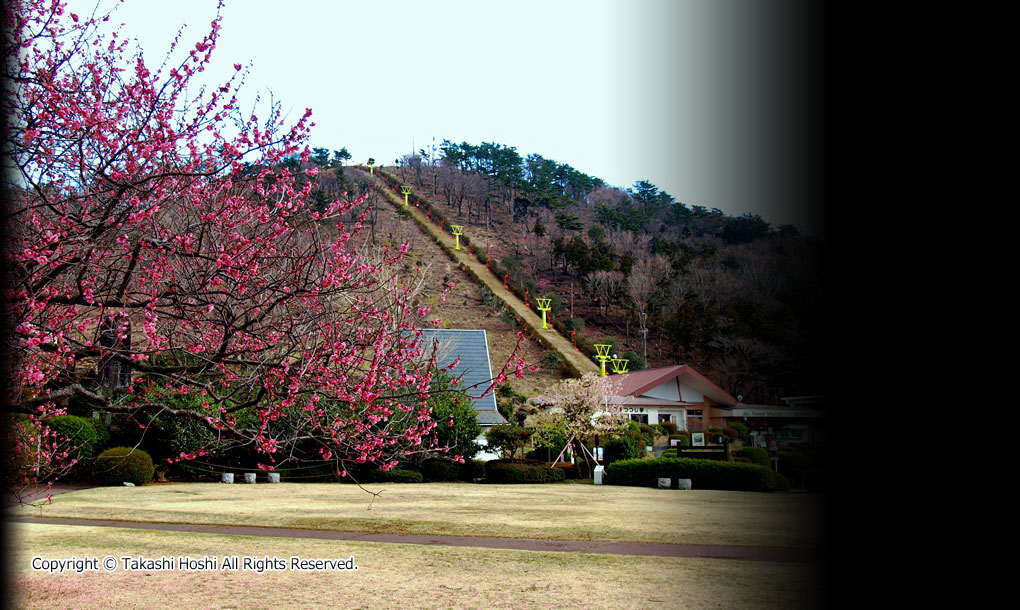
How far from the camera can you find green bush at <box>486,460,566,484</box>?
A: 22.8 metres

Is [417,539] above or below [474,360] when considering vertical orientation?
below

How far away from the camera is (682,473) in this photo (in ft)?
65.3

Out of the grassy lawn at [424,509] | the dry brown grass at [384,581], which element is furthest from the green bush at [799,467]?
the grassy lawn at [424,509]

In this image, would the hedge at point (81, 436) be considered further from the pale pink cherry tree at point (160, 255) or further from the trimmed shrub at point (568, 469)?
the pale pink cherry tree at point (160, 255)

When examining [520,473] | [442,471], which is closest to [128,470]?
[442,471]

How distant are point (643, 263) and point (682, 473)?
18.7 metres

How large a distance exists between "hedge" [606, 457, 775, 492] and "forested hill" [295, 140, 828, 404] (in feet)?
10.3

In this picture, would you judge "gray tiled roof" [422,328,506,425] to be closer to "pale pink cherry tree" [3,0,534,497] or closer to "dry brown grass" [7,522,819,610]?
"dry brown grass" [7,522,819,610]

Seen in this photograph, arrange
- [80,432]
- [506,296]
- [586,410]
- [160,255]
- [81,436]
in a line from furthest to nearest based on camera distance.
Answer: [506,296]
[586,410]
[81,436]
[80,432]
[160,255]

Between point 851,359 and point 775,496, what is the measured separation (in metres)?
0.30

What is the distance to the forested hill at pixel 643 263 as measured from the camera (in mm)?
1107

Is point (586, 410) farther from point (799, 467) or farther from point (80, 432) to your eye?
point (799, 467)

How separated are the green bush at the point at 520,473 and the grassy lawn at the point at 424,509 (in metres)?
2.58

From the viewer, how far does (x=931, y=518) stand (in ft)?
2.63
